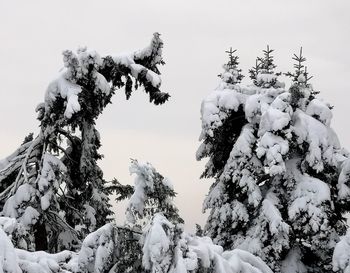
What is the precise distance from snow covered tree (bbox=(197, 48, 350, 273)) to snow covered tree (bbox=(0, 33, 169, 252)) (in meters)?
2.20

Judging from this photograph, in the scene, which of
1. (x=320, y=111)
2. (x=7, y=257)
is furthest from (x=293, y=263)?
(x=7, y=257)

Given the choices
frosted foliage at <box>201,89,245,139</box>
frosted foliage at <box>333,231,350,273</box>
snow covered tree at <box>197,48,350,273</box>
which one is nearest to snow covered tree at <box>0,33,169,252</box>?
frosted foliage at <box>201,89,245,139</box>

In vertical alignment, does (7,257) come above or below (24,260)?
below

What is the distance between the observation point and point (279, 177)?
43.4ft

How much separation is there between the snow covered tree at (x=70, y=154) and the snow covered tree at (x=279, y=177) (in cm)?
220

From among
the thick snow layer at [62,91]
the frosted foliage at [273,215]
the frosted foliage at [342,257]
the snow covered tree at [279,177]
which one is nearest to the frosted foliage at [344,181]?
the snow covered tree at [279,177]

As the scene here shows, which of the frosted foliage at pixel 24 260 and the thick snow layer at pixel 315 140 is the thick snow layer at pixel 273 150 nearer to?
the thick snow layer at pixel 315 140

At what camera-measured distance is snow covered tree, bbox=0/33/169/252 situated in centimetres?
1180

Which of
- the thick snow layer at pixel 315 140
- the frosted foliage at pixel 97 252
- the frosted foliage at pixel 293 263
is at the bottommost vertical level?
the frosted foliage at pixel 97 252

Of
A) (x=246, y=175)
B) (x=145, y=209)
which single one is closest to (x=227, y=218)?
(x=246, y=175)

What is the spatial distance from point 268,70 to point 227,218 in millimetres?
4438

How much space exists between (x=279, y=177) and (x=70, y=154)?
5759mm

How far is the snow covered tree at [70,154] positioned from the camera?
1180 centimetres

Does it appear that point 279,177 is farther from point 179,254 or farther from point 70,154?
point 179,254
